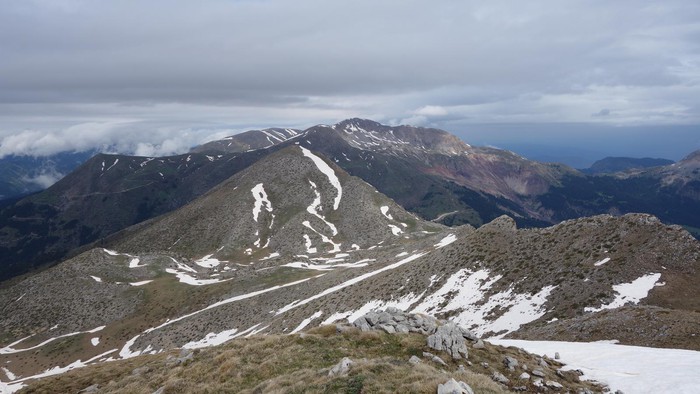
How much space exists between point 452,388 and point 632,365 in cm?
1439

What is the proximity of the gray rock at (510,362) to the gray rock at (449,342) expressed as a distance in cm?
197

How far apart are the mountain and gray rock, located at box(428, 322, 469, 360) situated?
50.4 feet

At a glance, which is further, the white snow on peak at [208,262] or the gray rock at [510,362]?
the white snow on peak at [208,262]

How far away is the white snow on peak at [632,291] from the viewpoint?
36344 mm

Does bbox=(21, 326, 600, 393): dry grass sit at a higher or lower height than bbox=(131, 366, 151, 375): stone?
higher

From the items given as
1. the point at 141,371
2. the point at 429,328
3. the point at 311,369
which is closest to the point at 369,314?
the point at 429,328

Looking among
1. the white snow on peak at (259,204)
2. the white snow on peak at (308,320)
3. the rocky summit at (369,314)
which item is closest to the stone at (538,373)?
the rocky summit at (369,314)

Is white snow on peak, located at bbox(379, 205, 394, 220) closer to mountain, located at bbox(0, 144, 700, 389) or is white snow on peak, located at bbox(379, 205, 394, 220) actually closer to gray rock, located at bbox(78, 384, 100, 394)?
mountain, located at bbox(0, 144, 700, 389)

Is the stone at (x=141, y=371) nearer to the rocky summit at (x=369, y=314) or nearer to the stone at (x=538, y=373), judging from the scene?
the rocky summit at (x=369, y=314)

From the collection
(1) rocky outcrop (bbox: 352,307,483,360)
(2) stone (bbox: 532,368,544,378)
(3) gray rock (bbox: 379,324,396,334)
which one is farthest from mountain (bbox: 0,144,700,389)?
(3) gray rock (bbox: 379,324,396,334)

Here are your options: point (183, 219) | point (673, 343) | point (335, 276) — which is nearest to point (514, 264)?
point (673, 343)

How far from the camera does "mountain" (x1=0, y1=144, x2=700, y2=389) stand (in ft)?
126

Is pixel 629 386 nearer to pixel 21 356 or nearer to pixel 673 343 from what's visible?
pixel 673 343

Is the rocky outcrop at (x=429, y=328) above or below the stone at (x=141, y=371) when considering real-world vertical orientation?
above
